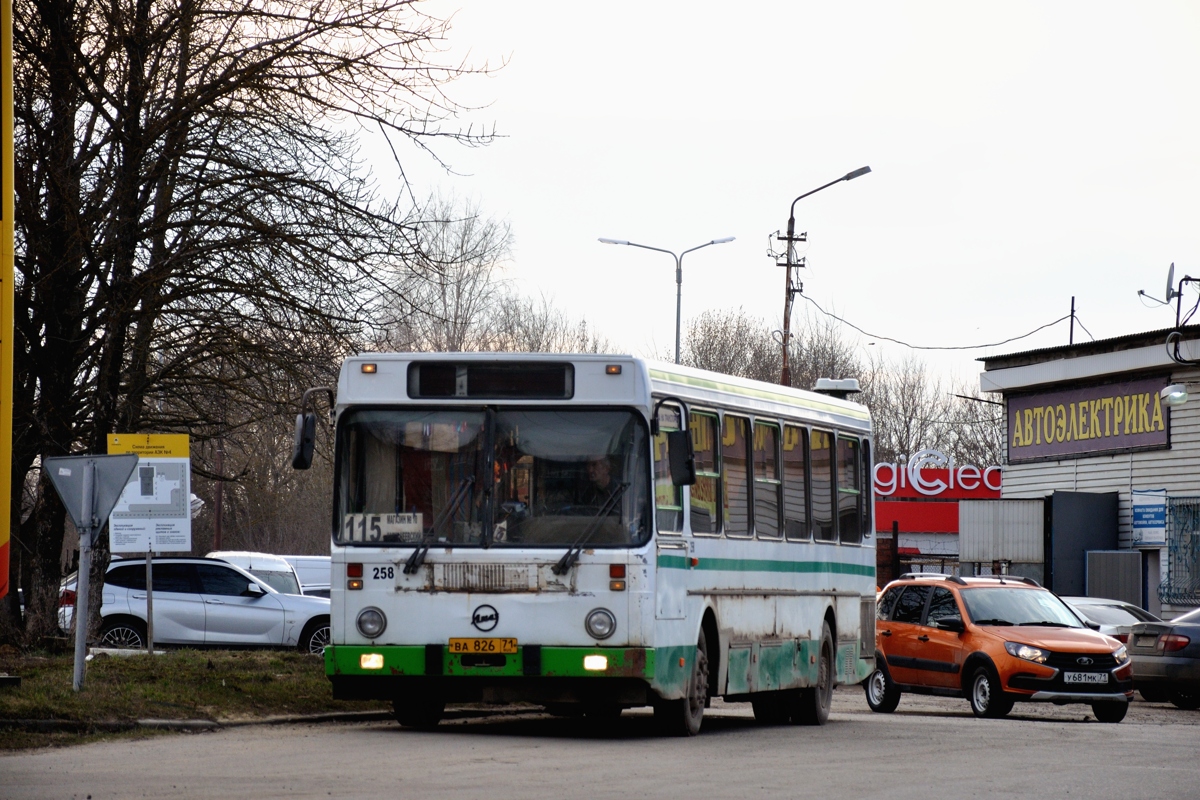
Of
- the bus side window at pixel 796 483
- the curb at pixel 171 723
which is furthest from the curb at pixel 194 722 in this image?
the bus side window at pixel 796 483

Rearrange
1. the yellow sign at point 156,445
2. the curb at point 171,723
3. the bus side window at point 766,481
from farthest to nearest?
the yellow sign at point 156,445 → the bus side window at point 766,481 → the curb at point 171,723

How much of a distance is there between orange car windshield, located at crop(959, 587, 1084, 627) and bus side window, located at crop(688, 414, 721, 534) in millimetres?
7408

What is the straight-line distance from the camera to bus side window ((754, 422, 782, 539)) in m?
16.6

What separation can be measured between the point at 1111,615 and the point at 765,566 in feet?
42.8

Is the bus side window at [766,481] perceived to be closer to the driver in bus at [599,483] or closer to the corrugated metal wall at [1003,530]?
the driver in bus at [599,483]

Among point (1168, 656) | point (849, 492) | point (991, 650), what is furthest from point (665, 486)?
point (1168, 656)

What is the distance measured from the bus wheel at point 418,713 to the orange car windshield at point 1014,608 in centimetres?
862

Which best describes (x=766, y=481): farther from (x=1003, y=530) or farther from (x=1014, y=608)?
(x=1003, y=530)

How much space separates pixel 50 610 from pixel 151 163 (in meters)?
4.96

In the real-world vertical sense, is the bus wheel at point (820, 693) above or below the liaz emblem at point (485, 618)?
below

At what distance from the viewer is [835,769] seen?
12.3 metres

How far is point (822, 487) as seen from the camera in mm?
18156

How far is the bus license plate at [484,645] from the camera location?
14.0 meters

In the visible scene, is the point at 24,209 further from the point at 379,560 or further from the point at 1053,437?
the point at 1053,437
